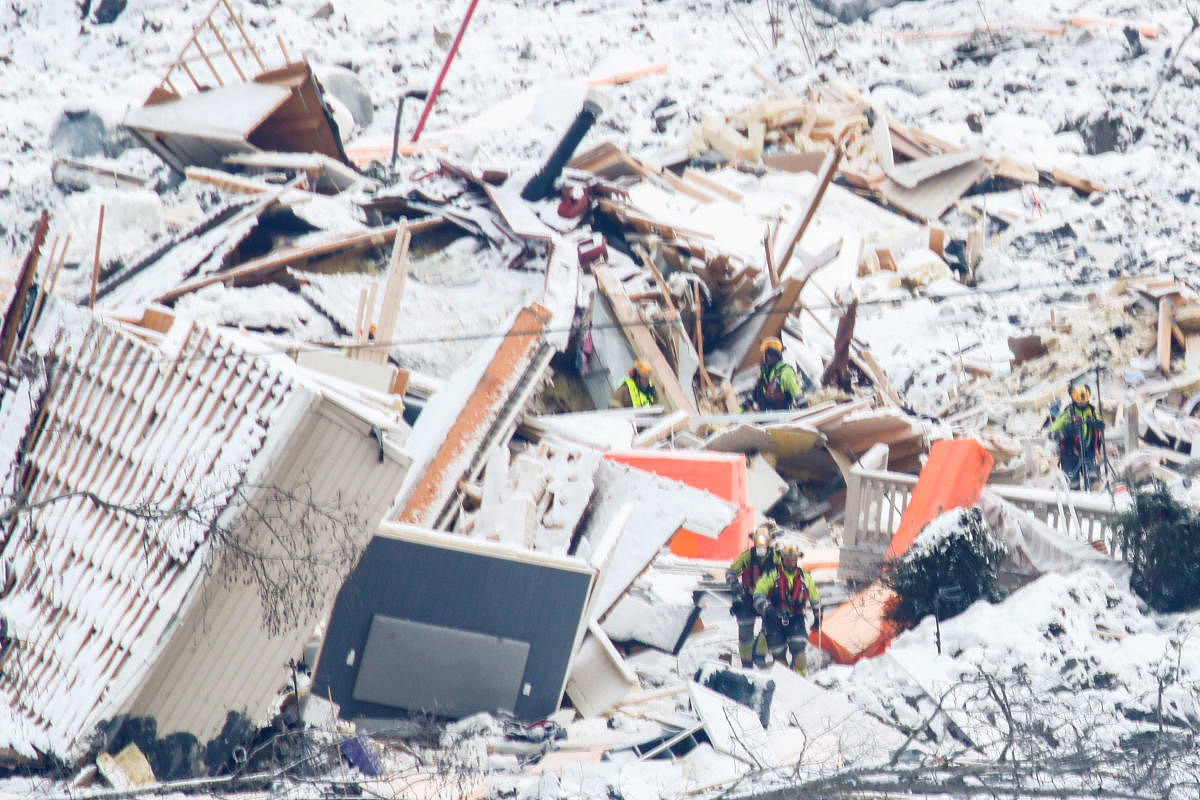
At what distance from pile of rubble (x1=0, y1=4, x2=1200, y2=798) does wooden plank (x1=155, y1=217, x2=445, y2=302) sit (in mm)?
38

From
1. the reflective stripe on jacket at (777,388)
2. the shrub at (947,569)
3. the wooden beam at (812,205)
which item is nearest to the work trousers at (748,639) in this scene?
the shrub at (947,569)

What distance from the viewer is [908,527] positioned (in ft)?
29.4

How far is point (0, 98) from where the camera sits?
67.3ft

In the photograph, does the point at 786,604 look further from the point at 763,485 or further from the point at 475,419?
the point at 763,485

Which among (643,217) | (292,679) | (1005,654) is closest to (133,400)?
(292,679)

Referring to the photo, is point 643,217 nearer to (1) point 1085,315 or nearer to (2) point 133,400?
(1) point 1085,315

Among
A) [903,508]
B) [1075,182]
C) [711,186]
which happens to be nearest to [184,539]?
[903,508]

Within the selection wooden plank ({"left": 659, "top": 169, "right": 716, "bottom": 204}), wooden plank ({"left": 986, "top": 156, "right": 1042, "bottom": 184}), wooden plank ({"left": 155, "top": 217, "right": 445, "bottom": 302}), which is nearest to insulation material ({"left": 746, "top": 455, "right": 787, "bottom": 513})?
wooden plank ({"left": 155, "top": 217, "right": 445, "bottom": 302})

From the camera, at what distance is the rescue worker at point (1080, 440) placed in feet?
36.6

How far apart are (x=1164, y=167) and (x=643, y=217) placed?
30.7 ft

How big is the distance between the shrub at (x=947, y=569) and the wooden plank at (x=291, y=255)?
6.34 m

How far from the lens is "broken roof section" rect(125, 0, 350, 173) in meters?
15.1

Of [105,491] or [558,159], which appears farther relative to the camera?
[558,159]

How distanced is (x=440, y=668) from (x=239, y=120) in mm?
9795
